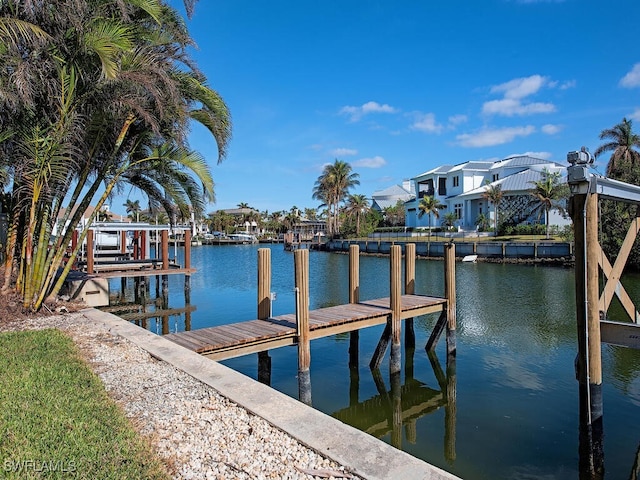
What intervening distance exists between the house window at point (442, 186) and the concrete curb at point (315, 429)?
59.6 m

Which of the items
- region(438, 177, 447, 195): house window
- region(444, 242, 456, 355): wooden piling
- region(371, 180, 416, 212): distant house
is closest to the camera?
region(444, 242, 456, 355): wooden piling

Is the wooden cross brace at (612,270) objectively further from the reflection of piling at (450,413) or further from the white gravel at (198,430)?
the white gravel at (198,430)

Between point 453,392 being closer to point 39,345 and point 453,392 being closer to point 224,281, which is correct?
point 39,345

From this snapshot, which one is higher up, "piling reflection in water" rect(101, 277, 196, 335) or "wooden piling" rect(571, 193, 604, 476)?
"wooden piling" rect(571, 193, 604, 476)

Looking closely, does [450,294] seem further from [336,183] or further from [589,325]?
[336,183]

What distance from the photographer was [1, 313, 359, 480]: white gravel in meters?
3.71

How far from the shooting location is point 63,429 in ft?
13.6

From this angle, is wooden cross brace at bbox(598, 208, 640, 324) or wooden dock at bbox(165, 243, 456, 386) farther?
wooden dock at bbox(165, 243, 456, 386)

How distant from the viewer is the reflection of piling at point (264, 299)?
9.46 meters

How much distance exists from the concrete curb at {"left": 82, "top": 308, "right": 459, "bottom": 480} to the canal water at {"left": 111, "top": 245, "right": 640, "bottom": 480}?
3.06 m

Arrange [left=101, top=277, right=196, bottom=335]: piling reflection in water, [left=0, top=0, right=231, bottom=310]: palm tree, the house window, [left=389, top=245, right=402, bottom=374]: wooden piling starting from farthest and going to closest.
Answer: the house window
[left=101, top=277, right=196, bottom=335]: piling reflection in water
[left=389, top=245, right=402, bottom=374]: wooden piling
[left=0, top=0, right=231, bottom=310]: palm tree

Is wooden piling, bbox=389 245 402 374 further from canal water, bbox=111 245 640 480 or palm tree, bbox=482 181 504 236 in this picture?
palm tree, bbox=482 181 504 236

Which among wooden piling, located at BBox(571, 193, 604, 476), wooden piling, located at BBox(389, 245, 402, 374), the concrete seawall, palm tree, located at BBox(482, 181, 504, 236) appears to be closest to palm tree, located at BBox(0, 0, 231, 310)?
wooden piling, located at BBox(389, 245, 402, 374)

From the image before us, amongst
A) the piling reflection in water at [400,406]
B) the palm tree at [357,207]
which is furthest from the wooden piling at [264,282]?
the palm tree at [357,207]
